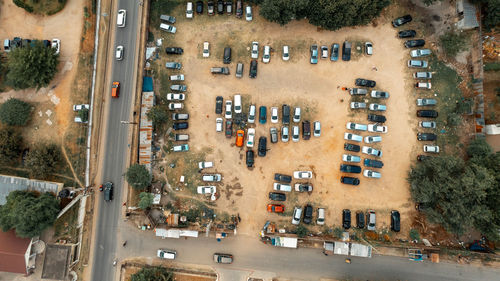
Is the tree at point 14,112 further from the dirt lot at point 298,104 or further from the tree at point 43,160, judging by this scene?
the dirt lot at point 298,104

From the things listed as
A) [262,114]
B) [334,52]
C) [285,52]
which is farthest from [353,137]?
[285,52]

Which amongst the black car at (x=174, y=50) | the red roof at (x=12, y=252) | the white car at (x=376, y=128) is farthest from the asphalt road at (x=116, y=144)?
the white car at (x=376, y=128)

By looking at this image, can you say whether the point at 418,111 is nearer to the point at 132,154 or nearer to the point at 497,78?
the point at 497,78

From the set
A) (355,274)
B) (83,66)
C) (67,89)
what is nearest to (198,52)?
(83,66)

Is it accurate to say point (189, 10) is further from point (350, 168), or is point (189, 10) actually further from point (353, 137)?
point (350, 168)

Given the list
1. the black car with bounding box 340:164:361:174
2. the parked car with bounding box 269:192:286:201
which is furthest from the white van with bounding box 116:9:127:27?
the black car with bounding box 340:164:361:174

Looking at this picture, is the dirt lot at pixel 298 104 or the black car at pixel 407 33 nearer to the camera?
the dirt lot at pixel 298 104
